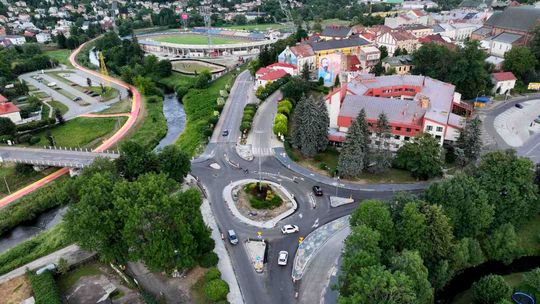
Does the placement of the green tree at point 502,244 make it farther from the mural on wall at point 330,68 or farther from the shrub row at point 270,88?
the mural on wall at point 330,68

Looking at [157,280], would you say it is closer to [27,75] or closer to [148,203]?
[148,203]

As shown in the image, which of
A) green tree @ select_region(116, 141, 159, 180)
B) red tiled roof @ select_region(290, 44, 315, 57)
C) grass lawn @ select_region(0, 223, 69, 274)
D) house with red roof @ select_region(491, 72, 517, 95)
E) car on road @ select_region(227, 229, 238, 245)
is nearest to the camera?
grass lawn @ select_region(0, 223, 69, 274)

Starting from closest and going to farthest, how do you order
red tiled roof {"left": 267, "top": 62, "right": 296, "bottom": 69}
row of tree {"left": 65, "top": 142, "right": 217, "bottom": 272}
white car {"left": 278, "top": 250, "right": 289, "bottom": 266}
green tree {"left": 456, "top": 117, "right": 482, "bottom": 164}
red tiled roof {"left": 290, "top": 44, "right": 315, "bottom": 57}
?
row of tree {"left": 65, "top": 142, "right": 217, "bottom": 272}, white car {"left": 278, "top": 250, "right": 289, "bottom": 266}, green tree {"left": 456, "top": 117, "right": 482, "bottom": 164}, red tiled roof {"left": 267, "top": 62, "right": 296, "bottom": 69}, red tiled roof {"left": 290, "top": 44, "right": 315, "bottom": 57}

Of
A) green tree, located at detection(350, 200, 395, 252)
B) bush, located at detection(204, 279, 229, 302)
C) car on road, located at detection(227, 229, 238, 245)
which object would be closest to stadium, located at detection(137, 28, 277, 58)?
car on road, located at detection(227, 229, 238, 245)

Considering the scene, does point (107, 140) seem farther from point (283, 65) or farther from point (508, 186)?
point (508, 186)

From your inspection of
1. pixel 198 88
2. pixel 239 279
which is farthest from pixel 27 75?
pixel 239 279

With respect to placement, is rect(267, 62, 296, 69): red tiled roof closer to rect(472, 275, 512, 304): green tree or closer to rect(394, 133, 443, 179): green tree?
rect(394, 133, 443, 179): green tree

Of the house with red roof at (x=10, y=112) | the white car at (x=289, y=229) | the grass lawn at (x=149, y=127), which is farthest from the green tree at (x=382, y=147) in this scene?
the house with red roof at (x=10, y=112)

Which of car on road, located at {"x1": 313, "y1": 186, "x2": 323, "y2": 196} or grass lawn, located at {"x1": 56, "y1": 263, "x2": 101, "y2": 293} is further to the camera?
car on road, located at {"x1": 313, "y1": 186, "x2": 323, "y2": 196}
